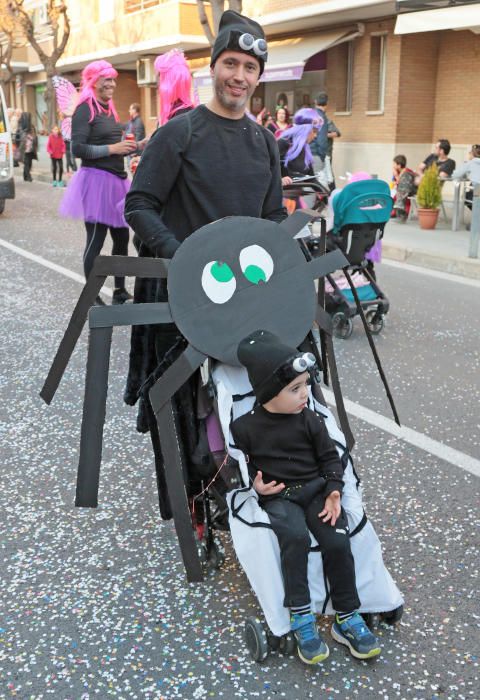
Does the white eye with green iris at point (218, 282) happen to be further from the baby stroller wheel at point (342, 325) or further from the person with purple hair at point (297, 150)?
the person with purple hair at point (297, 150)

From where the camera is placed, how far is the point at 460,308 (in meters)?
7.52

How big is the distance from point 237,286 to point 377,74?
17.8 m

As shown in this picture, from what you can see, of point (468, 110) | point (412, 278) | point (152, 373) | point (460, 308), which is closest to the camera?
point (152, 373)

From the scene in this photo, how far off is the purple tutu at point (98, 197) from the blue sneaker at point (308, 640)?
15.6 ft

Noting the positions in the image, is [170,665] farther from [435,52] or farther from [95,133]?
[435,52]

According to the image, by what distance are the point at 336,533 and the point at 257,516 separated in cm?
25

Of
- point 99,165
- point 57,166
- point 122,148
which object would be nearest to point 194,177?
point 122,148

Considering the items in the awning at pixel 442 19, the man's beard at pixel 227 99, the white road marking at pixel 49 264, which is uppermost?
the awning at pixel 442 19

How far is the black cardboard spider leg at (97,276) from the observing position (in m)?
2.47

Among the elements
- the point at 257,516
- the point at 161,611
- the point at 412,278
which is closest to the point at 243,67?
the point at 257,516

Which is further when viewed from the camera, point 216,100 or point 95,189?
point 95,189

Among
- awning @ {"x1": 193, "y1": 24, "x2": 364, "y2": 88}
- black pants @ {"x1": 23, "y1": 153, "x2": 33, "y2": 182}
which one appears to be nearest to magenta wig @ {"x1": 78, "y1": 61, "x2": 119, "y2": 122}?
awning @ {"x1": 193, "y1": 24, "x2": 364, "y2": 88}

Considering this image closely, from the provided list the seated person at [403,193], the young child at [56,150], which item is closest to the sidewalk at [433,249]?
the seated person at [403,193]

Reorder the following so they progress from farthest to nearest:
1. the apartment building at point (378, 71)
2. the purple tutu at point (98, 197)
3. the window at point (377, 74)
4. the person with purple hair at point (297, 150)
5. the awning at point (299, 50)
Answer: the awning at point (299, 50) → the window at point (377, 74) → the apartment building at point (378, 71) → the person with purple hair at point (297, 150) → the purple tutu at point (98, 197)
